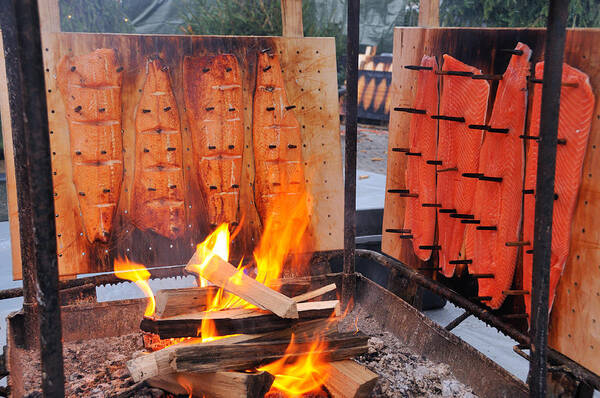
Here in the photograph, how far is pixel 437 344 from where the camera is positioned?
2566 mm

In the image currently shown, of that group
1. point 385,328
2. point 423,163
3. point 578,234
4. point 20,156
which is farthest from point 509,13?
point 20,156

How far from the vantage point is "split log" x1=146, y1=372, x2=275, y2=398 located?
2.10m

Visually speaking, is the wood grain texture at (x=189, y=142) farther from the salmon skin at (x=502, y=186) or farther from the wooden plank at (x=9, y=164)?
the salmon skin at (x=502, y=186)

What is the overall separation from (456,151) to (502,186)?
0.46m

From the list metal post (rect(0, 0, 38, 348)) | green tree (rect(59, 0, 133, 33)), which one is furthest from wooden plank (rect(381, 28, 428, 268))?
green tree (rect(59, 0, 133, 33))

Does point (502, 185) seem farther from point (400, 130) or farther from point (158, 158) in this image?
point (158, 158)

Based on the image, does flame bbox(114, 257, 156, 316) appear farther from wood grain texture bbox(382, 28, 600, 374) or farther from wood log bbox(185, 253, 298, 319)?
wood grain texture bbox(382, 28, 600, 374)

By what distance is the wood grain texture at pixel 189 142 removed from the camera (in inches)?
120

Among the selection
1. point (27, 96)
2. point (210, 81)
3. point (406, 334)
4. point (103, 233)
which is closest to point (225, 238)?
point (103, 233)

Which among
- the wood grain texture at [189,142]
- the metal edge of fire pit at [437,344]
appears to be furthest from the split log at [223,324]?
the wood grain texture at [189,142]

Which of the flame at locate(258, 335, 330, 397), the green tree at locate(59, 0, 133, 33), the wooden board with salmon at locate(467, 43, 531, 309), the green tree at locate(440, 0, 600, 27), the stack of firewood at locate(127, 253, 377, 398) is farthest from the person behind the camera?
the green tree at locate(440, 0, 600, 27)

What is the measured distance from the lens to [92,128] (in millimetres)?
3072

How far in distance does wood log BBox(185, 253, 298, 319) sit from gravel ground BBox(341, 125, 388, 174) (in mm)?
6173

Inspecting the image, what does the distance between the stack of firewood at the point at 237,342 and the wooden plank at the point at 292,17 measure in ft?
5.24
